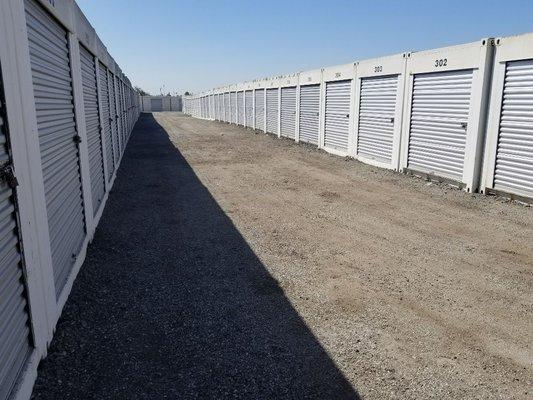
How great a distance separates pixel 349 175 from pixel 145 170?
665 centimetres

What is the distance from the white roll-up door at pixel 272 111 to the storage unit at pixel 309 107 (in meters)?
4.36

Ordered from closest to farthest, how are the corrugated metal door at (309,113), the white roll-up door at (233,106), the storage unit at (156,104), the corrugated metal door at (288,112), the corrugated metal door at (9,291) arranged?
the corrugated metal door at (9,291) → the corrugated metal door at (309,113) → the corrugated metal door at (288,112) → the white roll-up door at (233,106) → the storage unit at (156,104)

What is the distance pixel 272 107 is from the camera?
27.8 m

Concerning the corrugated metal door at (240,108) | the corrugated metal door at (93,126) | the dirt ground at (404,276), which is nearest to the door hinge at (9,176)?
the dirt ground at (404,276)

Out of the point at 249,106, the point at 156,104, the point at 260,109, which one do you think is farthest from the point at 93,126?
the point at 156,104

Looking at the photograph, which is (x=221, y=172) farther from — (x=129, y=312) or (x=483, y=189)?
(x=129, y=312)

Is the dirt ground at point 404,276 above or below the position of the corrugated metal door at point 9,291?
below

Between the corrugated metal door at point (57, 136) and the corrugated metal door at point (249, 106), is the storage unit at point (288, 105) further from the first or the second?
the corrugated metal door at point (57, 136)

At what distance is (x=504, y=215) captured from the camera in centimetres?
858

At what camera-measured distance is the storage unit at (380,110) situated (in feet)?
44.0

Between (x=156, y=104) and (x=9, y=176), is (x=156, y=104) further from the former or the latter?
(x=9, y=176)

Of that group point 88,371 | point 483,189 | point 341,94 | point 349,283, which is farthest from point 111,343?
point 341,94

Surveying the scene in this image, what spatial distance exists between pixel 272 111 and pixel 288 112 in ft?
10.9

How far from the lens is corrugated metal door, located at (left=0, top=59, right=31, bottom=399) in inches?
112
